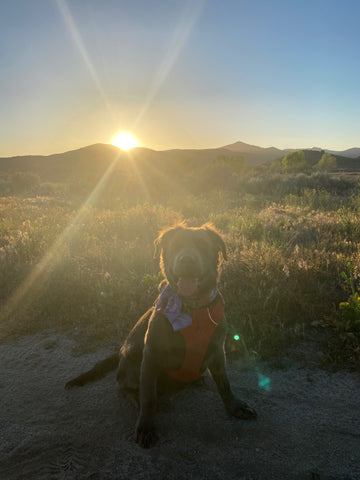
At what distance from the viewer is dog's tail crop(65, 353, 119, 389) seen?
3.18 metres

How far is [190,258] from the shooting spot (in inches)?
101

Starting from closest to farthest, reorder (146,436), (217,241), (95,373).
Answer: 1. (146,436)
2. (217,241)
3. (95,373)

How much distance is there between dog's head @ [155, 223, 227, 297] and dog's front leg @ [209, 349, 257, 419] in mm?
665

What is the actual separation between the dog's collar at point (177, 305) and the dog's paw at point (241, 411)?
0.98 meters

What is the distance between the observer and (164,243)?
3062 mm

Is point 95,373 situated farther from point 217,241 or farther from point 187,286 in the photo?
point 217,241

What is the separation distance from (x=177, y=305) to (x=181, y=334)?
25 cm

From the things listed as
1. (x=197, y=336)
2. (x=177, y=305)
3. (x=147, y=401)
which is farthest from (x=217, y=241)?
(x=147, y=401)

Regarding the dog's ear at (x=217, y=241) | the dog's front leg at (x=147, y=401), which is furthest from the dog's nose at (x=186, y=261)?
the dog's front leg at (x=147, y=401)

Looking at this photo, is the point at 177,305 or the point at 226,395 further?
the point at 226,395

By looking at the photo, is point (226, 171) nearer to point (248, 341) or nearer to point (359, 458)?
point (248, 341)

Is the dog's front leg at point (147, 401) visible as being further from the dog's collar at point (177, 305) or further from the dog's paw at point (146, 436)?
the dog's collar at point (177, 305)

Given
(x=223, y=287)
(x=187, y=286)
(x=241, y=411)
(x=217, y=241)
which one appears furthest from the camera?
(x=223, y=287)

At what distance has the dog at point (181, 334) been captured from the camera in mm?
2525
